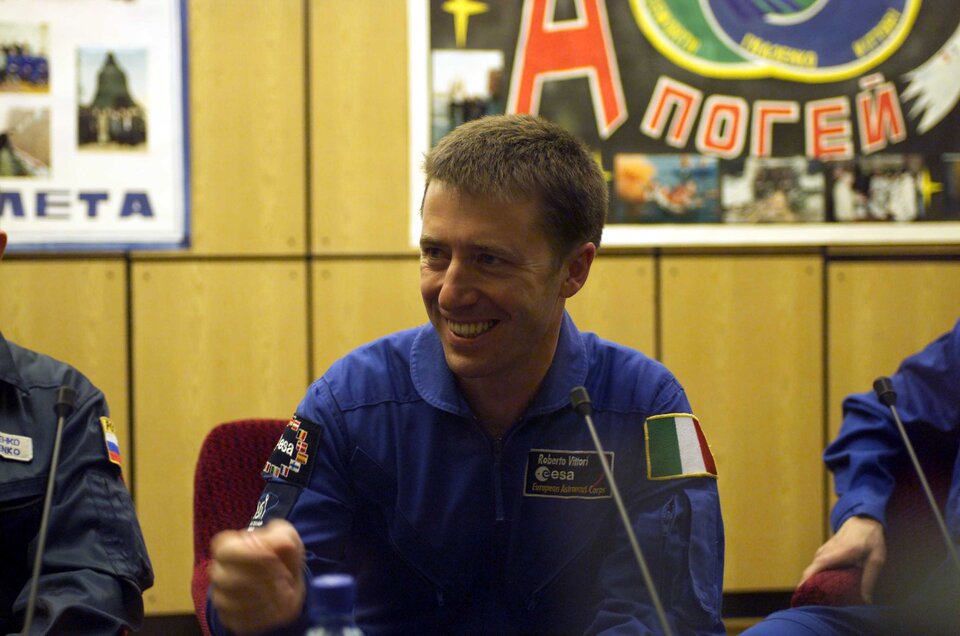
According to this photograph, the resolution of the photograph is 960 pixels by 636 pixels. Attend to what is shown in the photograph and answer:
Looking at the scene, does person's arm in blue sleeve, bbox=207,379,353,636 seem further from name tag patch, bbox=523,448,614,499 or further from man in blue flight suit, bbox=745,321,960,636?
man in blue flight suit, bbox=745,321,960,636

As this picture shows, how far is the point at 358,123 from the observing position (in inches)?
133

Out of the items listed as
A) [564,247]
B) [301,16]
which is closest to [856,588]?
[564,247]

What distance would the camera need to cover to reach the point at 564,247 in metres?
1.54

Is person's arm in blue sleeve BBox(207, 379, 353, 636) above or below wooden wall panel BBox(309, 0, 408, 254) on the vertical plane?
below

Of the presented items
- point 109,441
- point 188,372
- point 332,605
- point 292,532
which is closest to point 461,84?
point 188,372

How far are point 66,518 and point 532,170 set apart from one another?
3.04 feet

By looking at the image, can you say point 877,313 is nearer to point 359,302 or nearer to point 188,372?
point 359,302

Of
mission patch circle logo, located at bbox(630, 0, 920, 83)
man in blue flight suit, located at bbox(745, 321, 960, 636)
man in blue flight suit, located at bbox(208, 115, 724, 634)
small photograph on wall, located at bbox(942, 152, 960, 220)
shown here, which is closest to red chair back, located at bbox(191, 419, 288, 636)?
man in blue flight suit, located at bbox(208, 115, 724, 634)

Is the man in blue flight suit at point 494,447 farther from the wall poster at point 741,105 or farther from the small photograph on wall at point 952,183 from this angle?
the small photograph on wall at point 952,183

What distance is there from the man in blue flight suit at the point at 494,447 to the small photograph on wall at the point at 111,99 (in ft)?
6.78

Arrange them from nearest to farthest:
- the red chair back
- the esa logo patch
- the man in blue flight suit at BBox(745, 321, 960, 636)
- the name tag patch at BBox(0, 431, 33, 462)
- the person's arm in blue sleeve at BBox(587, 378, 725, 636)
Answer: the person's arm in blue sleeve at BBox(587, 378, 725, 636), the esa logo patch, the name tag patch at BBox(0, 431, 33, 462), the man in blue flight suit at BBox(745, 321, 960, 636), the red chair back

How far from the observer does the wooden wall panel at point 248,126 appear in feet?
10.8

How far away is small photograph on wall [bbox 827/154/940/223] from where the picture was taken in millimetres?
3498

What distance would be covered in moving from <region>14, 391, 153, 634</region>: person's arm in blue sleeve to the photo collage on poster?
186 centimetres
